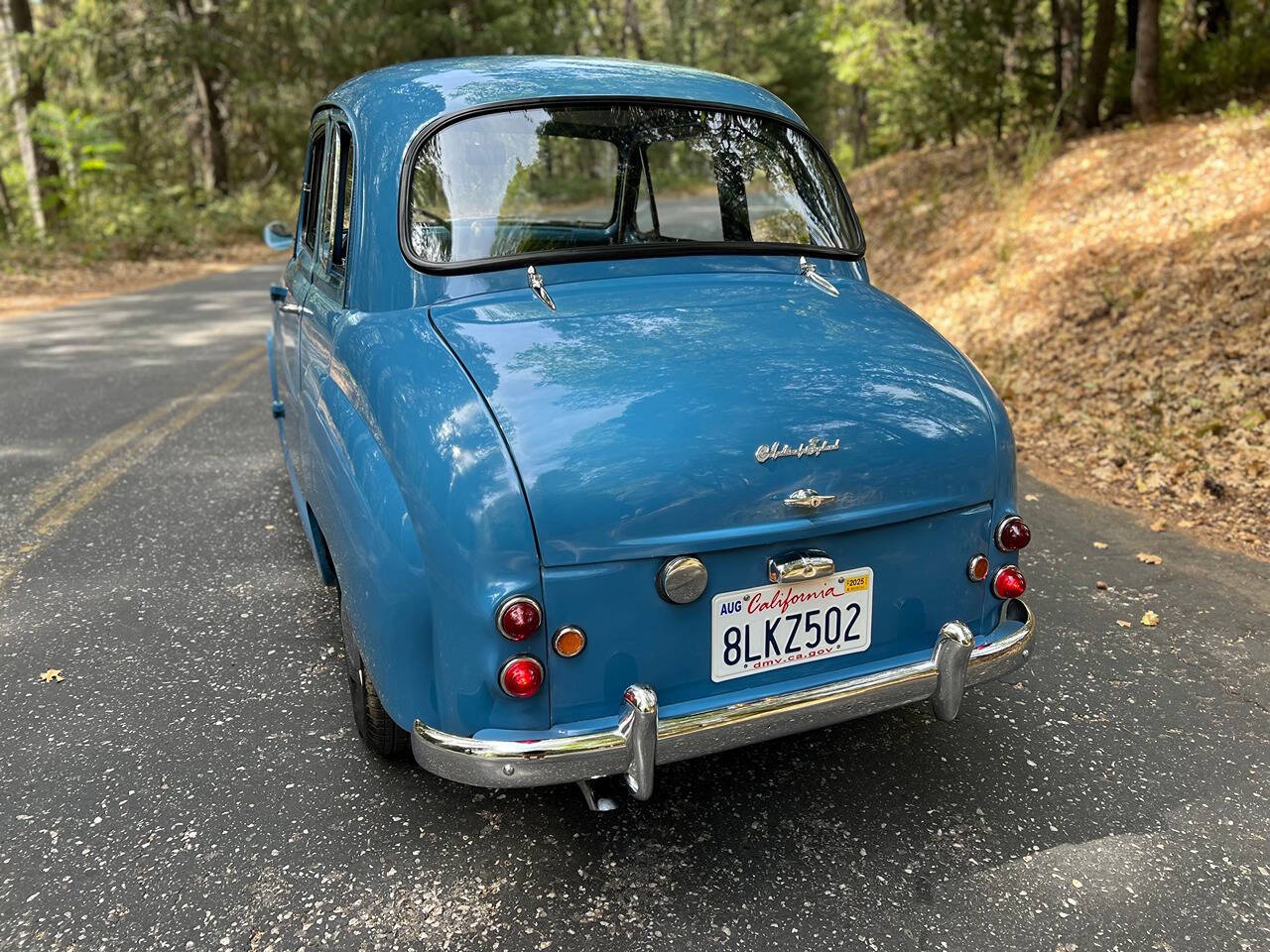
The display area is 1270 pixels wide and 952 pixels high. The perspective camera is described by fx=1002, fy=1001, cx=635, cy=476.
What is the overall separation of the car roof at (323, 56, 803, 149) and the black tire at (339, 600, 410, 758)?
5.15ft

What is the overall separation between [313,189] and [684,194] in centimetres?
150

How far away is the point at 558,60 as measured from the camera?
12.0 feet

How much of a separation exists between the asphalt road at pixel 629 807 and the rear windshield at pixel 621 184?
165 centimetres

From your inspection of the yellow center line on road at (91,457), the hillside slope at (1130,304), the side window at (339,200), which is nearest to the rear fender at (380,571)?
the side window at (339,200)

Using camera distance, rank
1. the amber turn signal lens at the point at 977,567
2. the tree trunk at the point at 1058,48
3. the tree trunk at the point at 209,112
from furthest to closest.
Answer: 1. the tree trunk at the point at 209,112
2. the tree trunk at the point at 1058,48
3. the amber turn signal lens at the point at 977,567

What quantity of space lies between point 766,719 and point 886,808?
26.3 inches

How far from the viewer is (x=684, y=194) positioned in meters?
3.90

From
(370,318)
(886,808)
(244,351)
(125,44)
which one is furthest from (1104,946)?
(125,44)

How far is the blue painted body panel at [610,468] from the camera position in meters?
2.27

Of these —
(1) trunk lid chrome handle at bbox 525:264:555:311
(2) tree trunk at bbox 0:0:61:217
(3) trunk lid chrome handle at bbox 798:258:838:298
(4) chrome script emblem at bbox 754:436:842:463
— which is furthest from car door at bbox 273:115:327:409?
(2) tree trunk at bbox 0:0:61:217

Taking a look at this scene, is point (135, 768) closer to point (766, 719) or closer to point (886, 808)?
point (766, 719)

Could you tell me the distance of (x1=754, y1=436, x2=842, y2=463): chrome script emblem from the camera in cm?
238

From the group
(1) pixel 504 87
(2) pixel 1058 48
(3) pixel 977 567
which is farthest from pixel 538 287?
(2) pixel 1058 48

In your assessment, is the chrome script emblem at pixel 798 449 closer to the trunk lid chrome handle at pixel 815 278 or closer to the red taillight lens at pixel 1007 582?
the red taillight lens at pixel 1007 582
